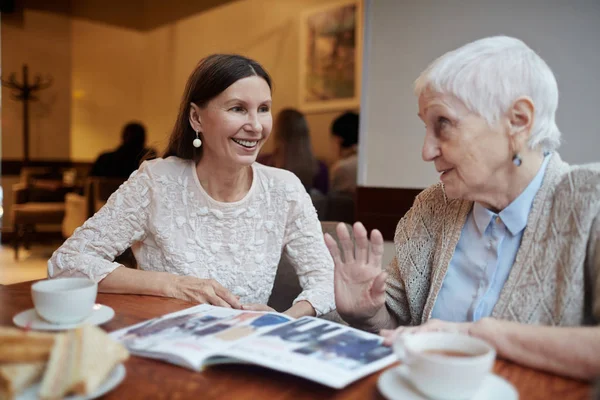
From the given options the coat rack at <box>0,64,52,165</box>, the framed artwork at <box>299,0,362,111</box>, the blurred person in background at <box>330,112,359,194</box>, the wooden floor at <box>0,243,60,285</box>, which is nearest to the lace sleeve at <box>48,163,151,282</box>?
the blurred person in background at <box>330,112,359,194</box>

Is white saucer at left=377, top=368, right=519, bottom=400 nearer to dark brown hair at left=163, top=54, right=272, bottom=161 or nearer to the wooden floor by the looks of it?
dark brown hair at left=163, top=54, right=272, bottom=161

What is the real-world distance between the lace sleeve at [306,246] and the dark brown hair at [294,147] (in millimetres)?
1992

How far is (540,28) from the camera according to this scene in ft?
9.51

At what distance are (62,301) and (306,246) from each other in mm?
967

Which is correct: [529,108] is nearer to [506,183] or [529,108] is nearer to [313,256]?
[506,183]

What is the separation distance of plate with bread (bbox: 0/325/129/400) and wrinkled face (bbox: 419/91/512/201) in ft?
2.54

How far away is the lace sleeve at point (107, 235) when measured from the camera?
152 cm

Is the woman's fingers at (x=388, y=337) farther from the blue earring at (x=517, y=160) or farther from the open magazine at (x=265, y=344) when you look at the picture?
the blue earring at (x=517, y=160)

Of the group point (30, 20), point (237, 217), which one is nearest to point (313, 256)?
point (237, 217)

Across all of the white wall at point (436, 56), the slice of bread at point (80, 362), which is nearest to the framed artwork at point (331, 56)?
the white wall at point (436, 56)

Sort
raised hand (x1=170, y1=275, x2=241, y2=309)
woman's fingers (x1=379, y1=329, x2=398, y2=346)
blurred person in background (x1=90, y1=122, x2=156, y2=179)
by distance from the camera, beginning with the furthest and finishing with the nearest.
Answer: blurred person in background (x1=90, y1=122, x2=156, y2=179), raised hand (x1=170, y1=275, x2=241, y2=309), woman's fingers (x1=379, y1=329, x2=398, y2=346)

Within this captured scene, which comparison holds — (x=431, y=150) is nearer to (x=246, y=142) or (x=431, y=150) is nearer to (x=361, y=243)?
(x=361, y=243)

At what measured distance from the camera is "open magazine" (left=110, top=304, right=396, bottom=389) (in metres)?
0.82

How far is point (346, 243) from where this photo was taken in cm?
118
